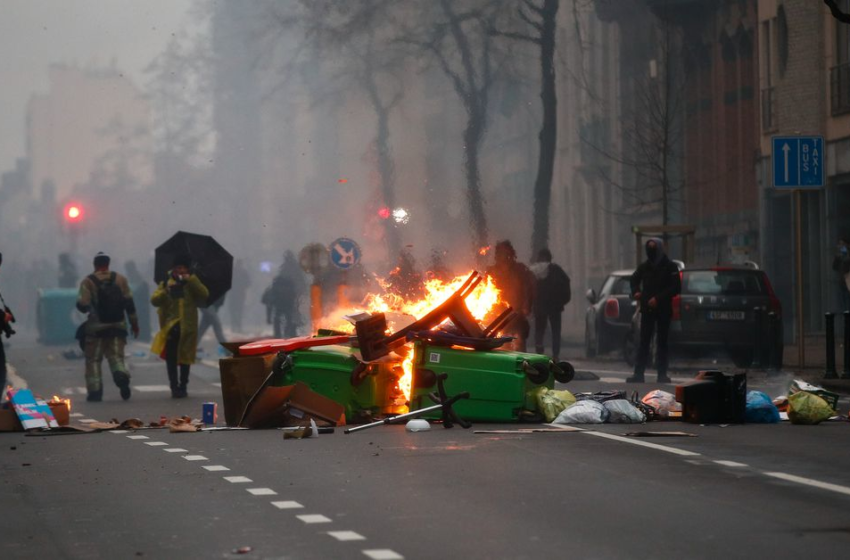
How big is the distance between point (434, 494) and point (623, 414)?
5.87 metres

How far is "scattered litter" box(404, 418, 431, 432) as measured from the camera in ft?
51.0

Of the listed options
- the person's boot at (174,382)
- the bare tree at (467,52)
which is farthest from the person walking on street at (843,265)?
the person's boot at (174,382)

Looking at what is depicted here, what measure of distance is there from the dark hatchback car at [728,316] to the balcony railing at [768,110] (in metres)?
16.0

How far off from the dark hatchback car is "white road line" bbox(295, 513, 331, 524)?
702 inches

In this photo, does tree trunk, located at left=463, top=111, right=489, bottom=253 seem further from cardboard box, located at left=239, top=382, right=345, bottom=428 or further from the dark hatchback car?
cardboard box, located at left=239, top=382, right=345, bottom=428

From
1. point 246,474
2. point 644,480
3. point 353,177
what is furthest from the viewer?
point 353,177

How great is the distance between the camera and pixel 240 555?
27.8 ft

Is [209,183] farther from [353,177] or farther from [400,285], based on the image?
[400,285]

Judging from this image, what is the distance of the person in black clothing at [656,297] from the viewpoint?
23625mm

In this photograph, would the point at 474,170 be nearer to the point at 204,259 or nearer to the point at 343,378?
the point at 204,259

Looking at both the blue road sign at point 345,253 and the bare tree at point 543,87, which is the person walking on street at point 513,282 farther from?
the bare tree at point 543,87

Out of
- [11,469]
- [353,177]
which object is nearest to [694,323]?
[11,469]

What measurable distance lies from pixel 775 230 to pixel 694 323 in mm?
16857

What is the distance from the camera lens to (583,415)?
16188mm
